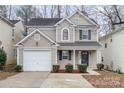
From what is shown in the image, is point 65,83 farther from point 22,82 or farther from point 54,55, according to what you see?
point 54,55

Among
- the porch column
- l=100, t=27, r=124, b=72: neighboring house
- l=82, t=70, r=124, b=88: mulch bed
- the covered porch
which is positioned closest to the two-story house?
the porch column

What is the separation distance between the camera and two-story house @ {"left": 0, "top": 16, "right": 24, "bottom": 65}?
3447 centimetres

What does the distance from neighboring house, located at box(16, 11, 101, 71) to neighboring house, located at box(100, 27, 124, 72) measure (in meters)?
1.91

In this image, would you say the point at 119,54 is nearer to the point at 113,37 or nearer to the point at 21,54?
the point at 113,37

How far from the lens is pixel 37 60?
1297 inches

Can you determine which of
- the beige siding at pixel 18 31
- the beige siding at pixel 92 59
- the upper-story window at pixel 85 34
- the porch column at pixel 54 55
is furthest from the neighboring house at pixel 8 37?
the beige siding at pixel 92 59

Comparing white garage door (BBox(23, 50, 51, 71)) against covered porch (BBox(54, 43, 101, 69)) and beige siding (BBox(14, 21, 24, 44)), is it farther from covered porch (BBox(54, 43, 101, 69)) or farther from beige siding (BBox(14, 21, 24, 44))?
beige siding (BBox(14, 21, 24, 44))

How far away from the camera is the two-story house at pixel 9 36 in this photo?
113ft

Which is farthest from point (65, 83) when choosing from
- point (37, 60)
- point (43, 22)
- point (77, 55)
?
point (43, 22)

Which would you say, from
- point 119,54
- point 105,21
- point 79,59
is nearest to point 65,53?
point 79,59

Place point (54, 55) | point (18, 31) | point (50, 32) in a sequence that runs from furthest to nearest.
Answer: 1. point (18, 31)
2. point (50, 32)
3. point (54, 55)

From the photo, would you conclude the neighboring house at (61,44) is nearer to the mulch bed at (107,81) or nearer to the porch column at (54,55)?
the porch column at (54,55)

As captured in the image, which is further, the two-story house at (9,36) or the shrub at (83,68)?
the two-story house at (9,36)

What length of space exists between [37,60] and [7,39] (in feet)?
19.1
